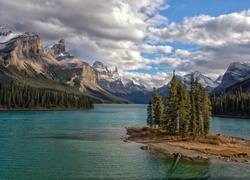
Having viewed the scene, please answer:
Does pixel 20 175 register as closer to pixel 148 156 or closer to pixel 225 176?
pixel 148 156

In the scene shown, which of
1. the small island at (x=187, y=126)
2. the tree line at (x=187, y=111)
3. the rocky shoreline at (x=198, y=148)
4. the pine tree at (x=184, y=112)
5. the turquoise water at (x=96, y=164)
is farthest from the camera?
the tree line at (x=187, y=111)

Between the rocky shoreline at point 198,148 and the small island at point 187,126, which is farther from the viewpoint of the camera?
the small island at point 187,126

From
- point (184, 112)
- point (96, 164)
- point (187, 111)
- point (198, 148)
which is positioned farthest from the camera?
point (187, 111)

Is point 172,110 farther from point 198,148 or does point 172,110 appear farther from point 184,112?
point 198,148

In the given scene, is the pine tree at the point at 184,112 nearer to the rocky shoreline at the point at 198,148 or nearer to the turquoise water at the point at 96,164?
the rocky shoreline at the point at 198,148

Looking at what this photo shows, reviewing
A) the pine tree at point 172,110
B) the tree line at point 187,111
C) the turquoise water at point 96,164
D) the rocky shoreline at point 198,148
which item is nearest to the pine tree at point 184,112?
the tree line at point 187,111

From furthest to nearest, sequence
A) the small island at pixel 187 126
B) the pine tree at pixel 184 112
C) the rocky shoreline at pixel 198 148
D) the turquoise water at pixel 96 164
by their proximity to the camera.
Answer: the pine tree at pixel 184 112
the small island at pixel 187 126
the rocky shoreline at pixel 198 148
the turquoise water at pixel 96 164

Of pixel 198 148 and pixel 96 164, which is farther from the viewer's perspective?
pixel 198 148

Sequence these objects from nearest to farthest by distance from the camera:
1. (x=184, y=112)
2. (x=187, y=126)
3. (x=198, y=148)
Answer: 1. (x=198, y=148)
2. (x=184, y=112)
3. (x=187, y=126)

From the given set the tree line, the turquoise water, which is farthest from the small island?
the turquoise water

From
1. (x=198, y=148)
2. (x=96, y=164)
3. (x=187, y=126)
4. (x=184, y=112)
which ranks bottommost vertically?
(x=96, y=164)

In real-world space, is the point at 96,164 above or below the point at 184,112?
below

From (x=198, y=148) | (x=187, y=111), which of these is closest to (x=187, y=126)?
(x=187, y=111)

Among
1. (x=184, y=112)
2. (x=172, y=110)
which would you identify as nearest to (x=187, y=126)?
(x=184, y=112)
